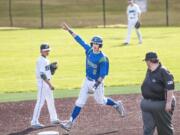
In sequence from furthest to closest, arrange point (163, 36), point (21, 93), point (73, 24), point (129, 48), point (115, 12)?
point (115, 12) < point (73, 24) < point (163, 36) < point (129, 48) < point (21, 93)

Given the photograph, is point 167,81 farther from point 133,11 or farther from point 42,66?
point 133,11

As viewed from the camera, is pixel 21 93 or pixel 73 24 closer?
pixel 21 93

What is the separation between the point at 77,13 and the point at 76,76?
124ft

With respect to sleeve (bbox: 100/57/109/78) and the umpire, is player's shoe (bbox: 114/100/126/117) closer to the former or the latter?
sleeve (bbox: 100/57/109/78)

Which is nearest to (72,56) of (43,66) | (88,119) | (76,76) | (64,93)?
(76,76)

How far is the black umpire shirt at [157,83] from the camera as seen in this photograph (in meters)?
12.0

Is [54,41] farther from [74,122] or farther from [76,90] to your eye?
[74,122]

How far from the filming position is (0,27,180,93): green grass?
22.8 meters

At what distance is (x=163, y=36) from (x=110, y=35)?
126 inches

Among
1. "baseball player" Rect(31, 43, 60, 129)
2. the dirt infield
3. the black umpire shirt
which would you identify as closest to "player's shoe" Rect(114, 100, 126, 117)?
the dirt infield

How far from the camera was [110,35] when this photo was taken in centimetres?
4006

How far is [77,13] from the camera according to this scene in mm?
61250

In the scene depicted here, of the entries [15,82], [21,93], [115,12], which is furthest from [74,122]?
[115,12]

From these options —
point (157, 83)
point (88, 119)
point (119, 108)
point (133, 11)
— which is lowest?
point (88, 119)
